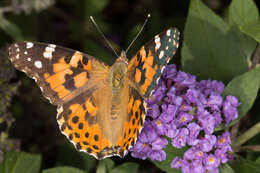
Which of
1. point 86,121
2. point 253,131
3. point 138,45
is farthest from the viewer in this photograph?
point 138,45

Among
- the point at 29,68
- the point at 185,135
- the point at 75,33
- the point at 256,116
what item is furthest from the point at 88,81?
the point at 75,33

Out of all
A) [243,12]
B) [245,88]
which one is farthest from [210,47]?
[245,88]

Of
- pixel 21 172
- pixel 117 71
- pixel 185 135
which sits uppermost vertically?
pixel 117 71

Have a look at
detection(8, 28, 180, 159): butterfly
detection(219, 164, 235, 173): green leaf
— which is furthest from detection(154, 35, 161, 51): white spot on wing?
detection(219, 164, 235, 173): green leaf

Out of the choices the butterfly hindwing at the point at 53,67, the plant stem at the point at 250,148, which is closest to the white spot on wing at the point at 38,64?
the butterfly hindwing at the point at 53,67

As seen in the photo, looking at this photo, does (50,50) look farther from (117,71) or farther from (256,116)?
(256,116)

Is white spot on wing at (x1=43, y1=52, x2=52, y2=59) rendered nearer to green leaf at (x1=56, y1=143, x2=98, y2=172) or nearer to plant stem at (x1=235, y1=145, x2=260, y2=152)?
green leaf at (x1=56, y1=143, x2=98, y2=172)

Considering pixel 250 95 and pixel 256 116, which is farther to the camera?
pixel 256 116
